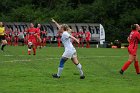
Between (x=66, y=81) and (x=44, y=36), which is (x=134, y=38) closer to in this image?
(x=66, y=81)

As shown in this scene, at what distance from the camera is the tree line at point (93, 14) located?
66312 millimetres

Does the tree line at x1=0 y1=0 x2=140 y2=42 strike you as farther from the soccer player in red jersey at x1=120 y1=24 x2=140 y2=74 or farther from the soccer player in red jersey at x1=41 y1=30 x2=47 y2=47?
the soccer player in red jersey at x1=120 y1=24 x2=140 y2=74

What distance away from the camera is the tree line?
66312mm

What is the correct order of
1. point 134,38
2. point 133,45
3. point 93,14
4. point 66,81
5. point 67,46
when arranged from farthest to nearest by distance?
point 93,14 → point 133,45 → point 134,38 → point 67,46 → point 66,81

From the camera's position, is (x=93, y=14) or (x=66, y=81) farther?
(x=93, y=14)

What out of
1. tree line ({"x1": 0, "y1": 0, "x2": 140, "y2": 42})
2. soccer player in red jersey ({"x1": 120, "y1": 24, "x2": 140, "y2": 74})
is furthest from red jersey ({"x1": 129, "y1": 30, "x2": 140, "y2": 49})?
tree line ({"x1": 0, "y1": 0, "x2": 140, "y2": 42})

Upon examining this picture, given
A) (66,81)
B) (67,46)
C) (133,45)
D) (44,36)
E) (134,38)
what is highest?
(67,46)

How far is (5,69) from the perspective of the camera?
846 inches

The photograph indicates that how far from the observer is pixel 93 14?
6869 cm

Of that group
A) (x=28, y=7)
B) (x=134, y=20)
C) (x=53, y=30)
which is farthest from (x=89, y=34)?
(x=28, y=7)

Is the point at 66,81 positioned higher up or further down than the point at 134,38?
further down

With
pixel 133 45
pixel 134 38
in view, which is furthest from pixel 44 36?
pixel 134 38

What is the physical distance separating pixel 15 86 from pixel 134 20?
51.7m

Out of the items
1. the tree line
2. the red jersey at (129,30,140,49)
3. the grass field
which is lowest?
the tree line
